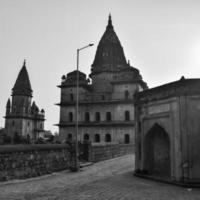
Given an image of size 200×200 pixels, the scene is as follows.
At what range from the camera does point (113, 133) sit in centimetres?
3984

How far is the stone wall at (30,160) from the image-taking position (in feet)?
35.6

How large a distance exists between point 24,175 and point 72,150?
17.4ft

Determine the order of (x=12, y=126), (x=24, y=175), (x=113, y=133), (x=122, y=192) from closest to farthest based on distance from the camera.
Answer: (x=122, y=192)
(x=24, y=175)
(x=113, y=133)
(x=12, y=126)

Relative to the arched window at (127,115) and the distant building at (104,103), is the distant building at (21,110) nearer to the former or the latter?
the distant building at (104,103)

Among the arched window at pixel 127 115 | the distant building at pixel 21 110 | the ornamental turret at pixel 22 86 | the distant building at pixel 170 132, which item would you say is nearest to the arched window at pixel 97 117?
the arched window at pixel 127 115

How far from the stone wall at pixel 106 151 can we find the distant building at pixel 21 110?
1349 inches

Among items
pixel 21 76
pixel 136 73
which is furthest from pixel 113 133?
pixel 21 76

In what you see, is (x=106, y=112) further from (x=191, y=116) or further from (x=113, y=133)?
(x=191, y=116)

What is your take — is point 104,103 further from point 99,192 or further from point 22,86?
point 99,192

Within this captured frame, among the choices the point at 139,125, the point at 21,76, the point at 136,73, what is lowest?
the point at 139,125

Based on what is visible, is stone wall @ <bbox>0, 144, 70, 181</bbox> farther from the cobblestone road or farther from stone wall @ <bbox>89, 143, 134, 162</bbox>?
stone wall @ <bbox>89, 143, 134, 162</bbox>

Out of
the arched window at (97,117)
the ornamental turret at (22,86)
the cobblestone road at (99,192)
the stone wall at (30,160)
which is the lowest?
the cobblestone road at (99,192)

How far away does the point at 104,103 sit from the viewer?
4112cm

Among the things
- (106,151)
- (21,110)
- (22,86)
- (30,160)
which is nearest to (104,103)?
(106,151)
